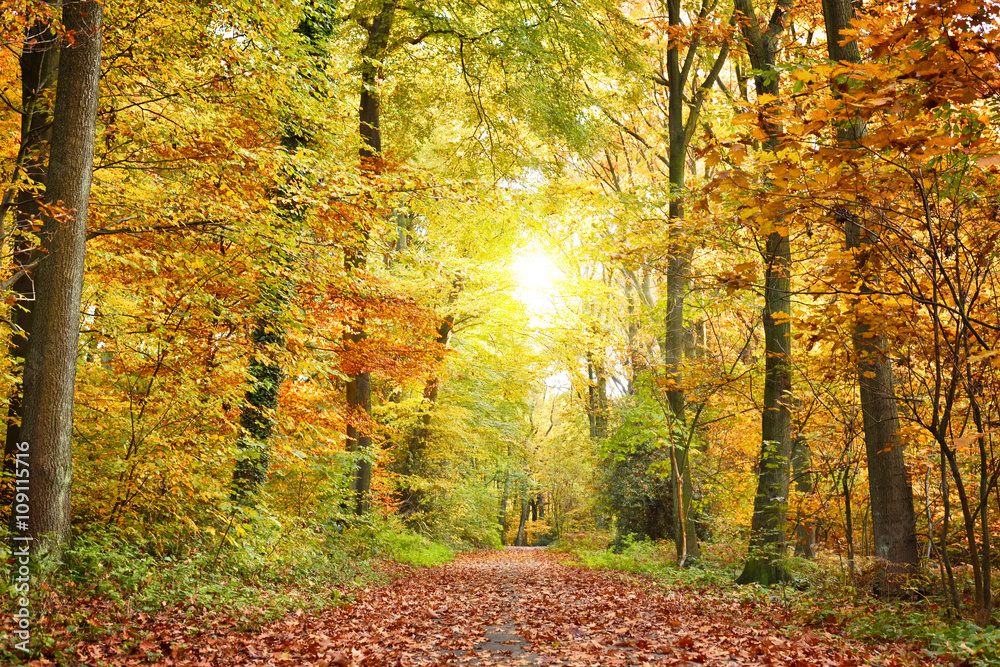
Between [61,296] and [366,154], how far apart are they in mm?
8516

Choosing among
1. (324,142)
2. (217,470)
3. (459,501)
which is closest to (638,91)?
(324,142)

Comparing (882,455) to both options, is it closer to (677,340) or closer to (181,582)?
(677,340)

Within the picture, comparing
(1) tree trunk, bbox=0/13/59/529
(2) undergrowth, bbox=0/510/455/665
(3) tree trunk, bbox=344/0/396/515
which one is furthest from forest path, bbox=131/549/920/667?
(3) tree trunk, bbox=344/0/396/515

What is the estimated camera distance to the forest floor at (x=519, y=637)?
4840mm

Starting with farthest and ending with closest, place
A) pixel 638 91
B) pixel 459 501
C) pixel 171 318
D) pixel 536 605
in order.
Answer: pixel 459 501, pixel 638 91, pixel 536 605, pixel 171 318

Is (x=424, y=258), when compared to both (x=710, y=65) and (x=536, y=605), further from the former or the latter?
(x=710, y=65)

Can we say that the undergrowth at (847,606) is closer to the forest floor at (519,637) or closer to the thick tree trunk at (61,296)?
the forest floor at (519,637)

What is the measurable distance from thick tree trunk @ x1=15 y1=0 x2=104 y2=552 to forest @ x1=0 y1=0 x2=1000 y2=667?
1.1 inches

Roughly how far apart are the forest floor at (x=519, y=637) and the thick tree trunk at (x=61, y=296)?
1530 millimetres

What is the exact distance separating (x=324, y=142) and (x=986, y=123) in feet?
28.4

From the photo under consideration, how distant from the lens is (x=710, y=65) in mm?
13734

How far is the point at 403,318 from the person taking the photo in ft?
38.9

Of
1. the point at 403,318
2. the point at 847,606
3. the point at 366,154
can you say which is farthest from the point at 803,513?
the point at 366,154

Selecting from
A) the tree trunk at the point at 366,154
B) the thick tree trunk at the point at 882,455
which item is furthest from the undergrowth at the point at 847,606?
the tree trunk at the point at 366,154
